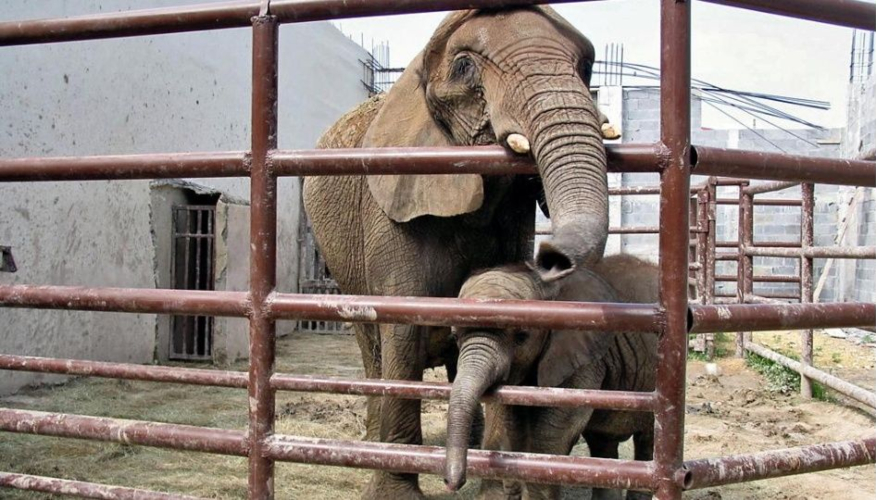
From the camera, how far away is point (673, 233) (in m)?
1.67

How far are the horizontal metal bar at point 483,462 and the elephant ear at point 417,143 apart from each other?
4.56ft

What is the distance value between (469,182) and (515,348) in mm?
701

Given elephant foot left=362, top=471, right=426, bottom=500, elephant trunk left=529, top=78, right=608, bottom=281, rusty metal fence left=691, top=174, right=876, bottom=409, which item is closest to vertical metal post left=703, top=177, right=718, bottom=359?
rusty metal fence left=691, top=174, right=876, bottom=409

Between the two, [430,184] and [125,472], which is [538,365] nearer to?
[430,184]

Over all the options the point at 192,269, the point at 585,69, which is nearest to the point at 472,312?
the point at 585,69

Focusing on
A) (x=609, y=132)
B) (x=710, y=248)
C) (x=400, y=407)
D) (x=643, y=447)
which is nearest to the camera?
(x=609, y=132)

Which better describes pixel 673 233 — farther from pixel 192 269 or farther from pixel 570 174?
pixel 192 269

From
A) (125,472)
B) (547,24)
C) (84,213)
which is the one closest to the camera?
(547,24)

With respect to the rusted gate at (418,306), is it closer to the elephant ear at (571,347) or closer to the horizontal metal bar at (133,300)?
the horizontal metal bar at (133,300)

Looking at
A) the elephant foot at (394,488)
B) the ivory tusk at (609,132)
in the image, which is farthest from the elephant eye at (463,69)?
the elephant foot at (394,488)

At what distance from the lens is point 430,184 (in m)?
3.17

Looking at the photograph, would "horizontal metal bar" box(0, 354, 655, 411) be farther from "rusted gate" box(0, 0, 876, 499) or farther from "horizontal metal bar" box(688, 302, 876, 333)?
"horizontal metal bar" box(688, 302, 876, 333)

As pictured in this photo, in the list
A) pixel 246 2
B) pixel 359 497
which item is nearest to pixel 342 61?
pixel 359 497

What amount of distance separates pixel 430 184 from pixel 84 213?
19.0 feet
